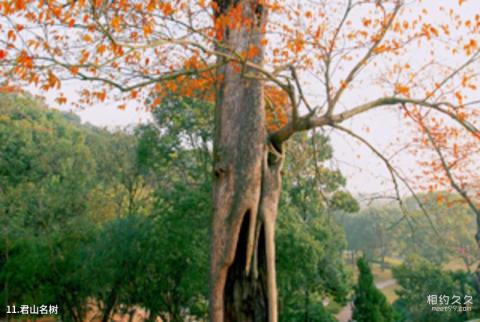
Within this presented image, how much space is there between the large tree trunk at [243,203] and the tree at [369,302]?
25.2 feet

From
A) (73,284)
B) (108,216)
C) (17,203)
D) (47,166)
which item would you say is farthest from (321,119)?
(47,166)

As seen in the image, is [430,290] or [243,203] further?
[430,290]

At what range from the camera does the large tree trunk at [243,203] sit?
3.36 m

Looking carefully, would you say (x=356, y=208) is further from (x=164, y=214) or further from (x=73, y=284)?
(x=73, y=284)

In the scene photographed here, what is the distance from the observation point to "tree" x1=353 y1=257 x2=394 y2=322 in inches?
392

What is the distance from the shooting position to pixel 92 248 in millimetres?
9250

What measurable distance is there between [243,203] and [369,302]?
27.0 feet

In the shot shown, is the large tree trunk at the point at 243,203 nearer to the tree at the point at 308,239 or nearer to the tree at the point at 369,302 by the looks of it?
the tree at the point at 308,239

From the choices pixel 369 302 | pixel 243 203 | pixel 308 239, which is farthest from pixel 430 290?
pixel 243 203

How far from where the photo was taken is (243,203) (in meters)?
3.37

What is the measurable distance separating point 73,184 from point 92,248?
2981 millimetres

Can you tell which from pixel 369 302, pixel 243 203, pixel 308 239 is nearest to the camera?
pixel 243 203

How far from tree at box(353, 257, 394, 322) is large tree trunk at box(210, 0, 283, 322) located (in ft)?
25.2

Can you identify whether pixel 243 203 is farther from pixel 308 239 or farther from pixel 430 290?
pixel 430 290
